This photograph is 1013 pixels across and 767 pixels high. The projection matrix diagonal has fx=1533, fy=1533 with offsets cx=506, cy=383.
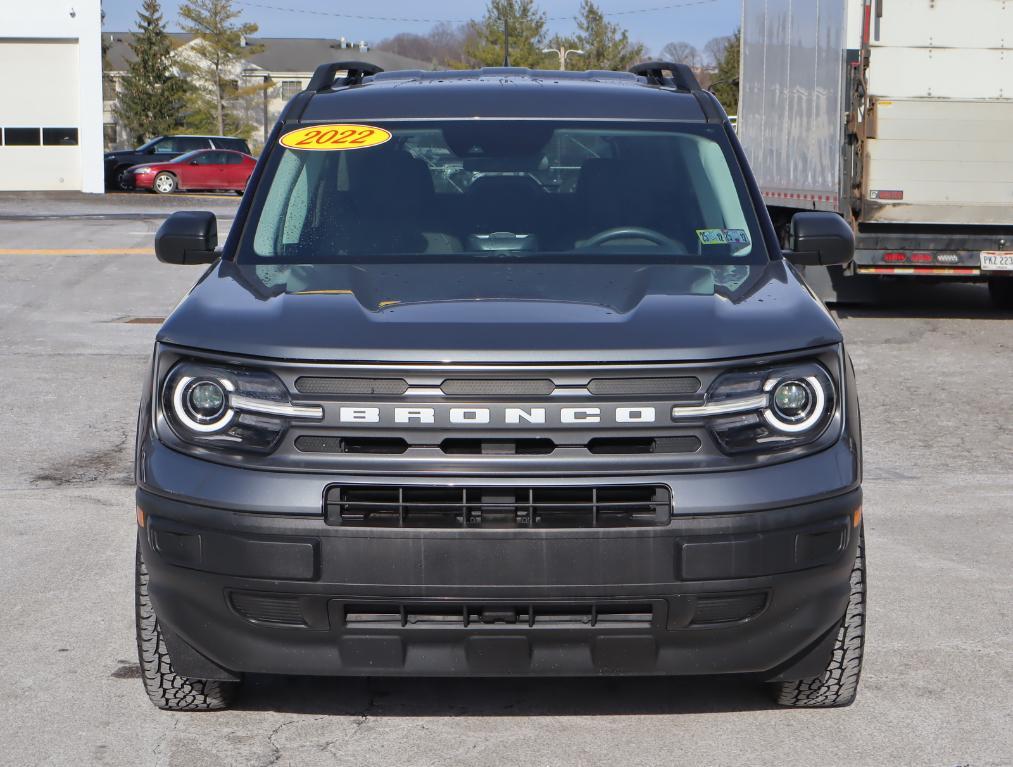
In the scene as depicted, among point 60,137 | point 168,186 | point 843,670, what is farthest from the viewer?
point 168,186

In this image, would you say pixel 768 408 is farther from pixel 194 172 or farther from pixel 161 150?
pixel 161 150

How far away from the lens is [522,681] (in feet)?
15.1

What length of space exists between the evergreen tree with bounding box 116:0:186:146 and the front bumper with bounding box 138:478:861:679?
2932 inches

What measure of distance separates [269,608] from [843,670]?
62.9 inches

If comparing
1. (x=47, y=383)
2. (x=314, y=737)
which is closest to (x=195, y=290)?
(x=314, y=737)

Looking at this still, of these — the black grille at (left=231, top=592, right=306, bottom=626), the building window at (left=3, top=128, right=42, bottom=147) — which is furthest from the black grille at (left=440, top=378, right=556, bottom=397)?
the building window at (left=3, top=128, right=42, bottom=147)

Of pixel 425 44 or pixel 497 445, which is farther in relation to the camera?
pixel 425 44

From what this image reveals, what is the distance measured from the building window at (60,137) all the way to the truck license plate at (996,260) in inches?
1203

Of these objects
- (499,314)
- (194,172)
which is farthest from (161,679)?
(194,172)

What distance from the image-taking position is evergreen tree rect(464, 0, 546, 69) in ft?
261

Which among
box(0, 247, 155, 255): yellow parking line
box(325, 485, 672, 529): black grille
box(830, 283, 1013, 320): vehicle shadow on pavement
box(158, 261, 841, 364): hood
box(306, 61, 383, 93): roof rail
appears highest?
box(306, 61, 383, 93): roof rail

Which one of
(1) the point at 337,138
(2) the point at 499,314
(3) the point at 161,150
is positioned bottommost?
(3) the point at 161,150

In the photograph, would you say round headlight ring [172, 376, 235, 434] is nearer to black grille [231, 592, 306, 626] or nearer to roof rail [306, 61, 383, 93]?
black grille [231, 592, 306, 626]

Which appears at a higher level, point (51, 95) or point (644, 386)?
point (644, 386)
